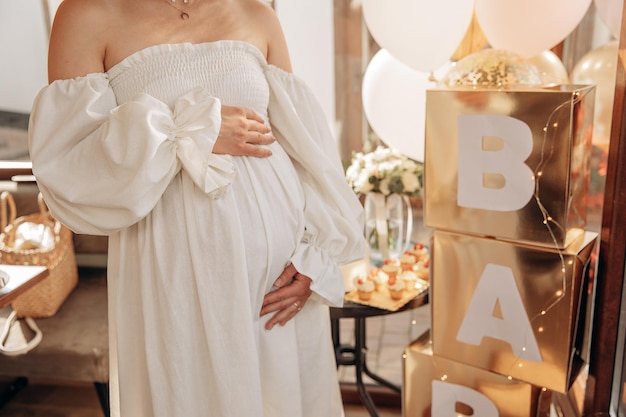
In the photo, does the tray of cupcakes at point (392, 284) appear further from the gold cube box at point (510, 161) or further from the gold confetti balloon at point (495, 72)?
the gold confetti balloon at point (495, 72)

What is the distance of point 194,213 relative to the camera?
123 centimetres

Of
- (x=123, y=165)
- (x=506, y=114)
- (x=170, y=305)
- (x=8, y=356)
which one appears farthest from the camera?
(x=8, y=356)

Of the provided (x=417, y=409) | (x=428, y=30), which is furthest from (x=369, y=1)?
(x=417, y=409)

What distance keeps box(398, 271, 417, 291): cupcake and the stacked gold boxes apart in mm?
247

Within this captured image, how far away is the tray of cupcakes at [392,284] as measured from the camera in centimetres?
201

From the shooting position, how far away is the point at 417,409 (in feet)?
6.56

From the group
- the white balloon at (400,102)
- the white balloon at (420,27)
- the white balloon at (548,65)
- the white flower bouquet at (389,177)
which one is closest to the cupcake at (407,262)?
the white flower bouquet at (389,177)

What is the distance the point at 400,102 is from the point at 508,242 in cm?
79

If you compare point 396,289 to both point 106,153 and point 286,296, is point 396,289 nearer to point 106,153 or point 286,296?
point 286,296

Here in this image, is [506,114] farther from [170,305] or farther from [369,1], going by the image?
[170,305]

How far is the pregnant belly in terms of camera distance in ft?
4.20

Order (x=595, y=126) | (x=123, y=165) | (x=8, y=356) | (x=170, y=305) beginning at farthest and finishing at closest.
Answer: (x=8, y=356) < (x=595, y=126) < (x=170, y=305) < (x=123, y=165)

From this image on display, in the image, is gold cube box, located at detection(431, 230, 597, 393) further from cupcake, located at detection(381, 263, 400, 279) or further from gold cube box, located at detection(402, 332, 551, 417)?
cupcake, located at detection(381, 263, 400, 279)

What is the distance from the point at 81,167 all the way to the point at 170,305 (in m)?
0.32
